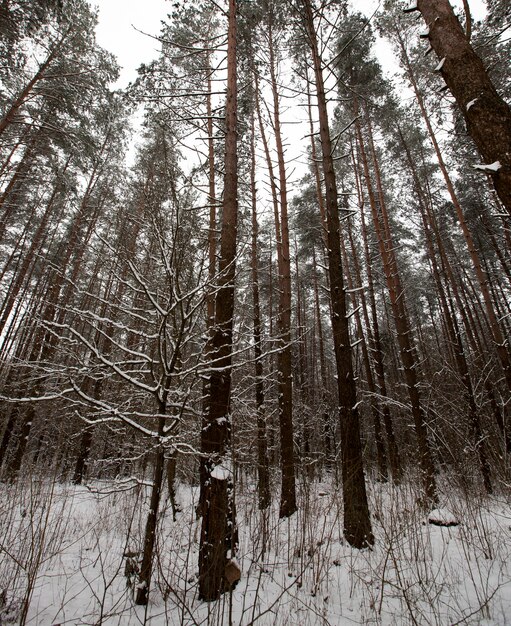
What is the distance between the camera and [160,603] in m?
2.99

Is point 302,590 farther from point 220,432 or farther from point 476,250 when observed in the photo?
point 476,250

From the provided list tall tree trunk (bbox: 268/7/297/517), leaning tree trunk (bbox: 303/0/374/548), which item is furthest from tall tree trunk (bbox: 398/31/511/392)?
tall tree trunk (bbox: 268/7/297/517)

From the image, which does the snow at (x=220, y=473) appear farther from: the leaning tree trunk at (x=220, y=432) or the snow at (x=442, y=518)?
the snow at (x=442, y=518)

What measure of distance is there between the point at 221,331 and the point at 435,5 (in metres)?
4.27

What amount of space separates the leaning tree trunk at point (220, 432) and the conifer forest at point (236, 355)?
0.04 m

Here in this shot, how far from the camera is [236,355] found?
7.07 metres

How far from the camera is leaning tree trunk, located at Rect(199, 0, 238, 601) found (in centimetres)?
279

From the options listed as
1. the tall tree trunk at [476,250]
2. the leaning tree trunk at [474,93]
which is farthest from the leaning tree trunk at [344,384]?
the tall tree trunk at [476,250]

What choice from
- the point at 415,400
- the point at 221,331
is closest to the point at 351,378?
the point at 221,331

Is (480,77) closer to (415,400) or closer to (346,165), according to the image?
(415,400)

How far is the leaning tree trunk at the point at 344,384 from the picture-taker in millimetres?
4191

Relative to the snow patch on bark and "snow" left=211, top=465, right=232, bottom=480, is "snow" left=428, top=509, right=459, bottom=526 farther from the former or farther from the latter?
the snow patch on bark

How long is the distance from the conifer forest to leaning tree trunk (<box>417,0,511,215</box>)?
0.9 inches

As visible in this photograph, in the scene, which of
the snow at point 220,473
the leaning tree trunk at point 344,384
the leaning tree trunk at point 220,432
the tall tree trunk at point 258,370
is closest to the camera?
the leaning tree trunk at point 220,432
